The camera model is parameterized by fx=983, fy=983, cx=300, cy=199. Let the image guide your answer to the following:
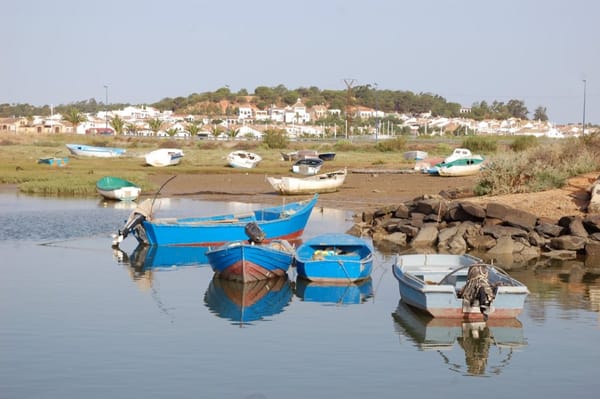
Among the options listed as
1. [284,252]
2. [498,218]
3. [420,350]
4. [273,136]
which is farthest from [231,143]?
[420,350]

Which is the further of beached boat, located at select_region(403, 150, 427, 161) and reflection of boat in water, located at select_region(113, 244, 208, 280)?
beached boat, located at select_region(403, 150, 427, 161)

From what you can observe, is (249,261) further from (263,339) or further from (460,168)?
(460,168)

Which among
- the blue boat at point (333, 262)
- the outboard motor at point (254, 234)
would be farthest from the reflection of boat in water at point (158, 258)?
the blue boat at point (333, 262)

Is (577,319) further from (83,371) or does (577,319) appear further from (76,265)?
(76,265)

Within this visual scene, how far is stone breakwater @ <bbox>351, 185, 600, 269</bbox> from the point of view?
32.2 m

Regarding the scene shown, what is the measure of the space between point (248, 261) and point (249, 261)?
0.09 feet

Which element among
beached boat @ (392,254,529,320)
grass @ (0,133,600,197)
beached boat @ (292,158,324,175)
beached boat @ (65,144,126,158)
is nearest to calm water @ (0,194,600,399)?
beached boat @ (392,254,529,320)

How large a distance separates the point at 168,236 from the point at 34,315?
35.2 ft

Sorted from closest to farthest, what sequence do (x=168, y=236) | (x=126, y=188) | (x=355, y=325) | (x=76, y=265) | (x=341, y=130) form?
(x=355, y=325)
(x=76, y=265)
(x=168, y=236)
(x=126, y=188)
(x=341, y=130)

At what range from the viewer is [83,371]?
17328mm

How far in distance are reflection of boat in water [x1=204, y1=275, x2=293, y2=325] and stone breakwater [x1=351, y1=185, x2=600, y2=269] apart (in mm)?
8199

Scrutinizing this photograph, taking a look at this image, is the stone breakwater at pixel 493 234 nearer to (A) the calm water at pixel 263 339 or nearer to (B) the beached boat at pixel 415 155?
(A) the calm water at pixel 263 339

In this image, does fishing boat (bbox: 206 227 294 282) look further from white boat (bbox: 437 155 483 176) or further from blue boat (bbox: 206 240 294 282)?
white boat (bbox: 437 155 483 176)

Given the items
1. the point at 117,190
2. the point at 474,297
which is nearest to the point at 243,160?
the point at 117,190
